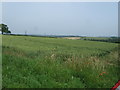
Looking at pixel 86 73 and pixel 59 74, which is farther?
pixel 86 73

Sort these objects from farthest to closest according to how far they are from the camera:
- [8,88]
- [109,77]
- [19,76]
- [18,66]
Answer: [109,77] < [18,66] < [19,76] < [8,88]

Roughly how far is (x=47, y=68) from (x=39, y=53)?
2.52 metres

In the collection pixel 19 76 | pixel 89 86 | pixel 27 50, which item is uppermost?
pixel 27 50

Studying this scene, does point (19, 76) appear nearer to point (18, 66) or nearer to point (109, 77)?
point (18, 66)

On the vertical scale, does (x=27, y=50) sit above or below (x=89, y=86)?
above

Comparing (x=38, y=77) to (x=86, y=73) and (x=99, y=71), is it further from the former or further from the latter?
(x=99, y=71)

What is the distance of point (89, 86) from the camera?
5.09 metres

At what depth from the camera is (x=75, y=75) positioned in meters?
5.69

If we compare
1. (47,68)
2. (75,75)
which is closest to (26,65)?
(47,68)

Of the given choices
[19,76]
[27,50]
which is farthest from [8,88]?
[27,50]

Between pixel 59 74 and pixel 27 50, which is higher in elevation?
pixel 27 50

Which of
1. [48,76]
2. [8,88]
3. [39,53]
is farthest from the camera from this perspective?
[39,53]

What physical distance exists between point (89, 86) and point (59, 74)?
40.7 inches

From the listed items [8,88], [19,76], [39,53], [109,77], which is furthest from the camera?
[39,53]
